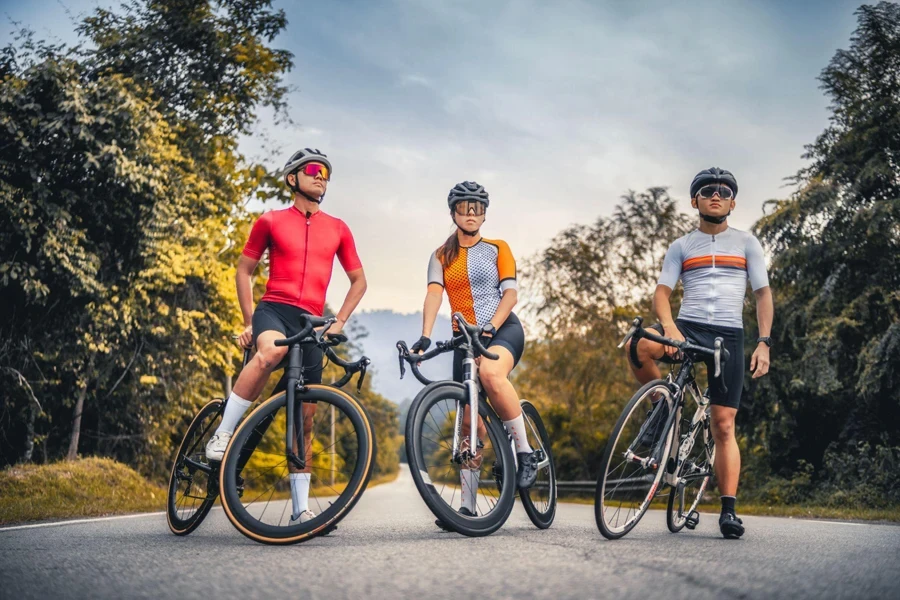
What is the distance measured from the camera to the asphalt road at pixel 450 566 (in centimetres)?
274

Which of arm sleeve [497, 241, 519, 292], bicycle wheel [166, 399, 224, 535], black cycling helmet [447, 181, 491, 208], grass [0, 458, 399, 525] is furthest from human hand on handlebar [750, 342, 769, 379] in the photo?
grass [0, 458, 399, 525]

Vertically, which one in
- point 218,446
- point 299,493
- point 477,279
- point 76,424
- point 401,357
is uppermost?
point 477,279

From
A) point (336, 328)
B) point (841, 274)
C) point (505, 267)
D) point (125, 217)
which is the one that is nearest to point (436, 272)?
point (505, 267)

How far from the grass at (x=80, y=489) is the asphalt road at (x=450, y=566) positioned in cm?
488

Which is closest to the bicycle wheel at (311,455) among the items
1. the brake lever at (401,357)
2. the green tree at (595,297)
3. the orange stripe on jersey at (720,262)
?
the brake lever at (401,357)

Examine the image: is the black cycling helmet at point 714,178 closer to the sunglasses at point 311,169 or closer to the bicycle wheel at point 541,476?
the bicycle wheel at point 541,476

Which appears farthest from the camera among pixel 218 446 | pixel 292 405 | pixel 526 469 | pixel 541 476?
pixel 541 476

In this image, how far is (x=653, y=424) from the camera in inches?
190

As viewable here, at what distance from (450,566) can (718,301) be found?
2.88 meters

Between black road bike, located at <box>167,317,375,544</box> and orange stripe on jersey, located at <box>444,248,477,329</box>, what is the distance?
96 centimetres

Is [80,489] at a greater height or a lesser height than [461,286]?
lesser

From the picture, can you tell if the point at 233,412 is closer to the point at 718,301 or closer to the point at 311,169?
the point at 311,169

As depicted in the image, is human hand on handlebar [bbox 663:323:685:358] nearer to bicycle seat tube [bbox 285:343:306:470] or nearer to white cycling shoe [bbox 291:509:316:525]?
bicycle seat tube [bbox 285:343:306:470]

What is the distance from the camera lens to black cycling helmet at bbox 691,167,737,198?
5.43m
